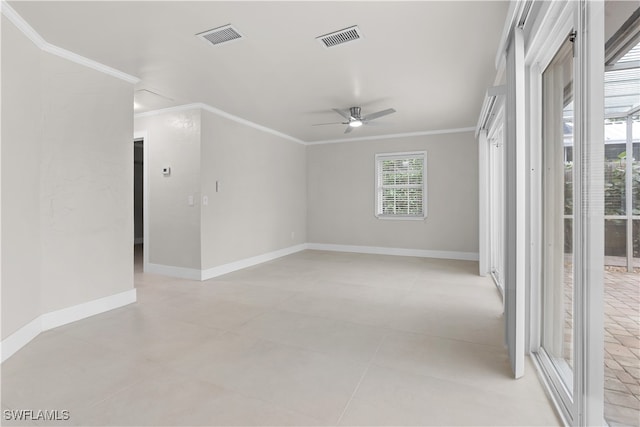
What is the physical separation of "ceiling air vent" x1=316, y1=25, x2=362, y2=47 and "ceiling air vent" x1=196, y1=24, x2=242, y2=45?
0.72 meters

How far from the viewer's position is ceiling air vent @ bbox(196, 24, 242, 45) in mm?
2635

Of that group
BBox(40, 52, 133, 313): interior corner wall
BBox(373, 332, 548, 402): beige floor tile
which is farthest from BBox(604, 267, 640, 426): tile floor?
BBox(40, 52, 133, 313): interior corner wall

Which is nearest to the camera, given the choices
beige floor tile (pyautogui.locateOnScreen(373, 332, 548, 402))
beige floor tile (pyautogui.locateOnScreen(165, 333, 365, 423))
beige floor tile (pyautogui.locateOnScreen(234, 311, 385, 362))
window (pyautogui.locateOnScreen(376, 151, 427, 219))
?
beige floor tile (pyautogui.locateOnScreen(165, 333, 365, 423))

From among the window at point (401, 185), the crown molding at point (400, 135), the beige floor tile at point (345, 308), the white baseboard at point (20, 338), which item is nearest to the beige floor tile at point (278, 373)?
the beige floor tile at point (345, 308)

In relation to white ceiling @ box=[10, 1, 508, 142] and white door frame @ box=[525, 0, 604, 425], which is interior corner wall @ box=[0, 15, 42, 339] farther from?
white door frame @ box=[525, 0, 604, 425]

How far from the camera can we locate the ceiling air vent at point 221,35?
8.65 ft

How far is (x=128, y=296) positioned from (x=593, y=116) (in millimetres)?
4190

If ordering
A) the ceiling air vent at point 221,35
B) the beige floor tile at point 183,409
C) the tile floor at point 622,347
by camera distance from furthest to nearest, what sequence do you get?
1. the ceiling air vent at point 221,35
2. the beige floor tile at point 183,409
3. the tile floor at point 622,347


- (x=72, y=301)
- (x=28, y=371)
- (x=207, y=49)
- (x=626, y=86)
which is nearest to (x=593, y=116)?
(x=626, y=86)

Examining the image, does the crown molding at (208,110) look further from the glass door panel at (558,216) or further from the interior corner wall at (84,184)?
the glass door panel at (558,216)

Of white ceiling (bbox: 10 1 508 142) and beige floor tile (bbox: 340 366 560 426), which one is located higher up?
white ceiling (bbox: 10 1 508 142)

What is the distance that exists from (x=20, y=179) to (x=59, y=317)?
1.30m

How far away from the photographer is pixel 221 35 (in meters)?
2.73

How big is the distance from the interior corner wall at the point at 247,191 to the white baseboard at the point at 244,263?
0.26 feet
